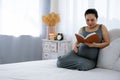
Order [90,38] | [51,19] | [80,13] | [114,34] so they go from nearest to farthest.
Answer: [90,38]
[114,34]
[80,13]
[51,19]

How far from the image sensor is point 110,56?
6.73 feet

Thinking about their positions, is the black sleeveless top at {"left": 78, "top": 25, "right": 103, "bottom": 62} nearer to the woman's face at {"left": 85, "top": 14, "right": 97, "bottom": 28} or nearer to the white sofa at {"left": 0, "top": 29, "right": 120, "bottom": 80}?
the white sofa at {"left": 0, "top": 29, "right": 120, "bottom": 80}

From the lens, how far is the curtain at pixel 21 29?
133 inches

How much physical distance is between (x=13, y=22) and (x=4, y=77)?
1946mm

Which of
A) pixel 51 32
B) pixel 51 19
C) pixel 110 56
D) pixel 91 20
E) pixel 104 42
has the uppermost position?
pixel 51 19

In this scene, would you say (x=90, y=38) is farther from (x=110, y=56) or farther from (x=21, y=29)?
(x=21, y=29)

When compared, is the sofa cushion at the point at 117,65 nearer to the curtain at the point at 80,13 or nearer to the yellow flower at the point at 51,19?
the curtain at the point at 80,13

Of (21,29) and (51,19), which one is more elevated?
(51,19)

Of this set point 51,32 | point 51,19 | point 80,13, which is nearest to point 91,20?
point 80,13

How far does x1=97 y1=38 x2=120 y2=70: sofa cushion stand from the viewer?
202 centimetres

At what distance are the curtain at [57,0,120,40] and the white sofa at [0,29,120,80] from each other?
62 cm

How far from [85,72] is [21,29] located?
194 cm

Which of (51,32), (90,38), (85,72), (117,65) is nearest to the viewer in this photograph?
(85,72)

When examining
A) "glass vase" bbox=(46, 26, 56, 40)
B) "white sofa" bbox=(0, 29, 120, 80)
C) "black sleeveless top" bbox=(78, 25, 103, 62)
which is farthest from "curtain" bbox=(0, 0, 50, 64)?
"black sleeveless top" bbox=(78, 25, 103, 62)
